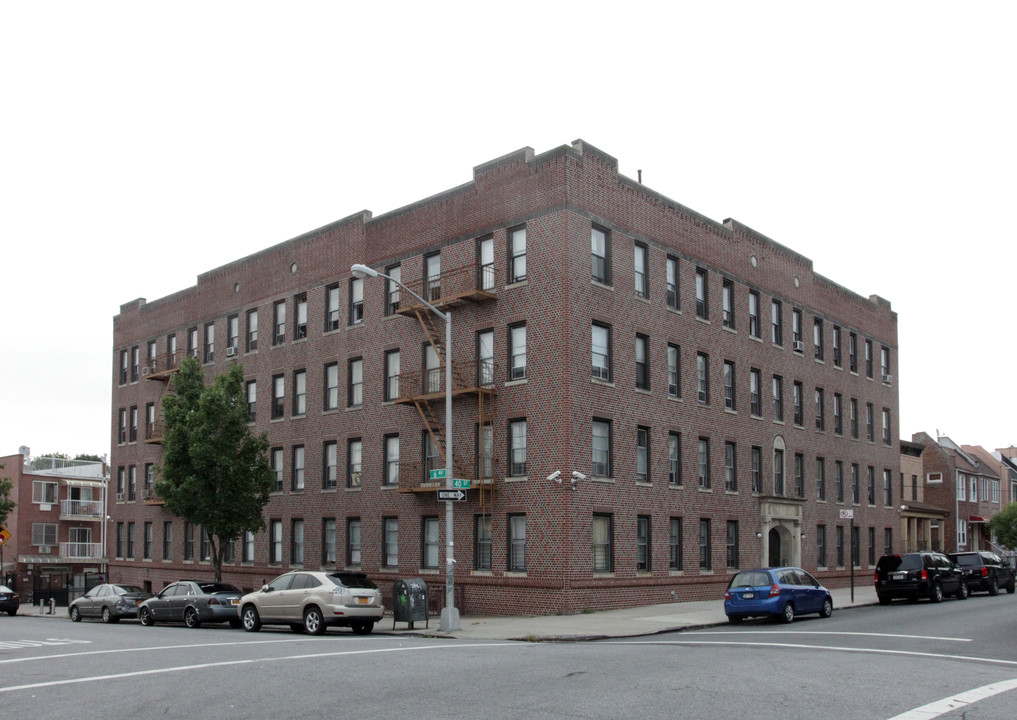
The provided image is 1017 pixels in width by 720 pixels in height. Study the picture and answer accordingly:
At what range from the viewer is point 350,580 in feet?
82.7

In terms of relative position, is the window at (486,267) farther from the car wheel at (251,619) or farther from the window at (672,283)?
the car wheel at (251,619)

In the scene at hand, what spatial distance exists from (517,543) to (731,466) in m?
10.7

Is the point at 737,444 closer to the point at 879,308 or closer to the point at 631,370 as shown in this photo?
the point at 631,370

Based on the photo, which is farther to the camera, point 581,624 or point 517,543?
point 517,543

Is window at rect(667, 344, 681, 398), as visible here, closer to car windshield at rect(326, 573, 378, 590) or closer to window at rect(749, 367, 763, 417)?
window at rect(749, 367, 763, 417)

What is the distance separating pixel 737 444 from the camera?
127 feet

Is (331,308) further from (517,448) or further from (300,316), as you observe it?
(517,448)

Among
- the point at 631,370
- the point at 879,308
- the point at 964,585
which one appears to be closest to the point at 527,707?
the point at 631,370

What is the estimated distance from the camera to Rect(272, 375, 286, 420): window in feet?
139

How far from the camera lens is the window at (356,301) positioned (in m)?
38.6

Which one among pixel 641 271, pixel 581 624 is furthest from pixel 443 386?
pixel 581 624

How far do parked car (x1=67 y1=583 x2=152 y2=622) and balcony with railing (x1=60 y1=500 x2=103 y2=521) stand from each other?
40.7 metres

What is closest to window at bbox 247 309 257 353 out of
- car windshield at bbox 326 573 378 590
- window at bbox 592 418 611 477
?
window at bbox 592 418 611 477

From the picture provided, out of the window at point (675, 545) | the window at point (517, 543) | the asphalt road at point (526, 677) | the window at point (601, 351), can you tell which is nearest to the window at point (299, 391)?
the window at point (517, 543)
